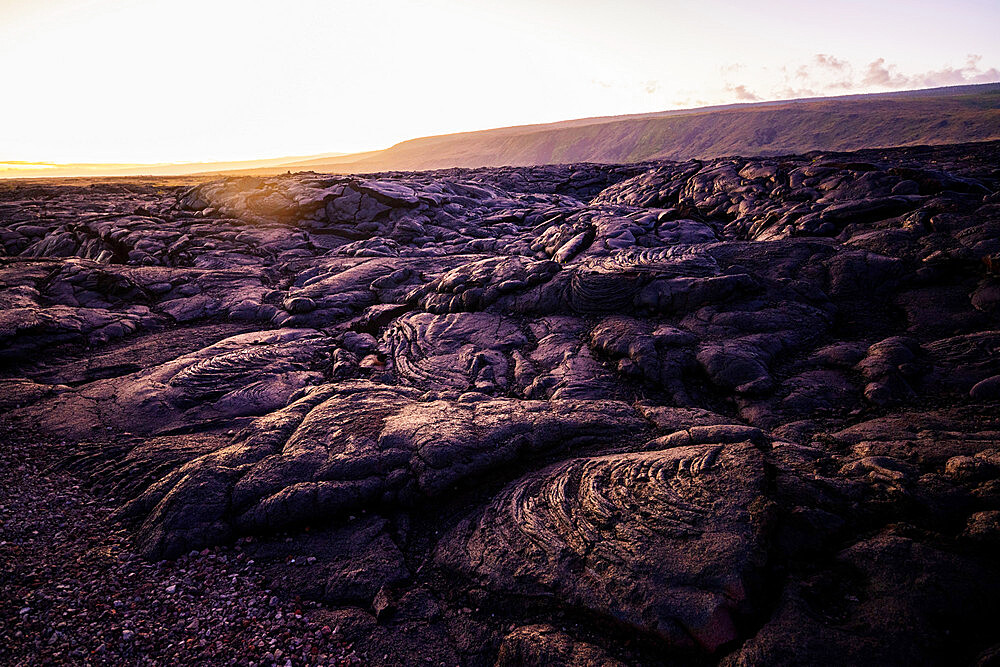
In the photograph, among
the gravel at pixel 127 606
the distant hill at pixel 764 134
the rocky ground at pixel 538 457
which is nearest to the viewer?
the rocky ground at pixel 538 457

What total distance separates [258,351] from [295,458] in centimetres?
559

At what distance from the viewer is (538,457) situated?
7852mm

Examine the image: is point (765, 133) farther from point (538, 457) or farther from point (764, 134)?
point (538, 457)

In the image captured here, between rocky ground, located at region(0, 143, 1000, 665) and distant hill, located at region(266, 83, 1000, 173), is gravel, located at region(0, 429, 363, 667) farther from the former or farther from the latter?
distant hill, located at region(266, 83, 1000, 173)

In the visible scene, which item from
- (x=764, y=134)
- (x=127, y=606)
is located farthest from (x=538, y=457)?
(x=764, y=134)

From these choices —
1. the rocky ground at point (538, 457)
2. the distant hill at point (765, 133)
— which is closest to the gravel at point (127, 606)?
the rocky ground at point (538, 457)

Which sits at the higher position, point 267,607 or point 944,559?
point 944,559

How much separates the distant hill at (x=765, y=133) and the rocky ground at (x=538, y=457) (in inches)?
3290

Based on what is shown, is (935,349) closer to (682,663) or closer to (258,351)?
Result: (682,663)

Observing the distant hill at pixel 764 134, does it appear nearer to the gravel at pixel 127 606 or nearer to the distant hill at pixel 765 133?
the distant hill at pixel 765 133

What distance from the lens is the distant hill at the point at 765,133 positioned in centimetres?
7706

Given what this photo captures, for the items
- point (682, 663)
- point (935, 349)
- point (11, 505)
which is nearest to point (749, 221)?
point (935, 349)

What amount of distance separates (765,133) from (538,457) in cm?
12848

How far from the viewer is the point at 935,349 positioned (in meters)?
8.94
